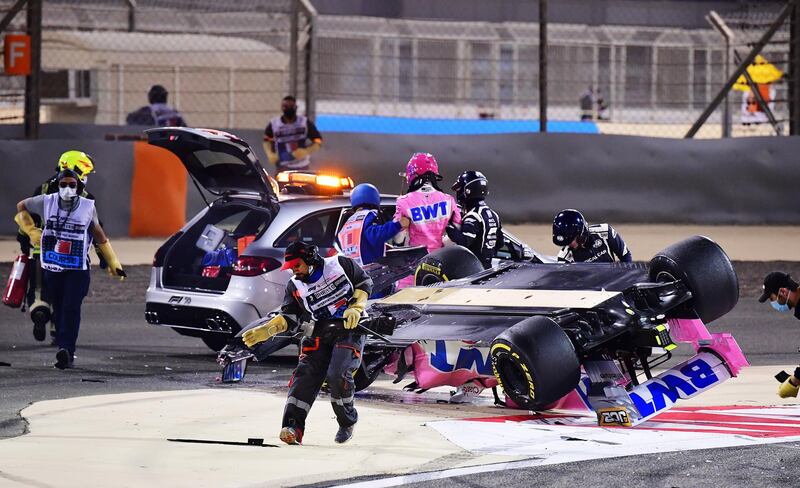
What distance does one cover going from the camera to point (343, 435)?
342 inches

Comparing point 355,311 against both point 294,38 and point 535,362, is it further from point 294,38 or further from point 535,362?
point 294,38

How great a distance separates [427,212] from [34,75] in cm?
925

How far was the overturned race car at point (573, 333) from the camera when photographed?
29.1ft

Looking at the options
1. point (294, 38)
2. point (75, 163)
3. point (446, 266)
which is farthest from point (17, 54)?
Answer: point (446, 266)

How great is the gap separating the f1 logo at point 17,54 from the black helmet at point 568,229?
1019cm

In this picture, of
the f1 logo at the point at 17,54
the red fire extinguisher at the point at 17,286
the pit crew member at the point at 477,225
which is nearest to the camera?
the pit crew member at the point at 477,225

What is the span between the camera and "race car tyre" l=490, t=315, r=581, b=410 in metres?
8.71

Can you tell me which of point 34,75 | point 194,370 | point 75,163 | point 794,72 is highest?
point 794,72

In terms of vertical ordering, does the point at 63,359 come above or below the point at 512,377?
below

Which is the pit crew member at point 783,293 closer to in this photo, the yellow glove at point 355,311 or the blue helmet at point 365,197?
the yellow glove at point 355,311

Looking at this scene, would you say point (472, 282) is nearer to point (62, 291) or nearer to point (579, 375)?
point (579, 375)

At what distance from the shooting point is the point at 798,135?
69.0ft

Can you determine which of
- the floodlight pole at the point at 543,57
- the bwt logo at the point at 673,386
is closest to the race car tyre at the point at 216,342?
the bwt logo at the point at 673,386

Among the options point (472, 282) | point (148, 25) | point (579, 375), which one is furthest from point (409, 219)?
point (148, 25)
